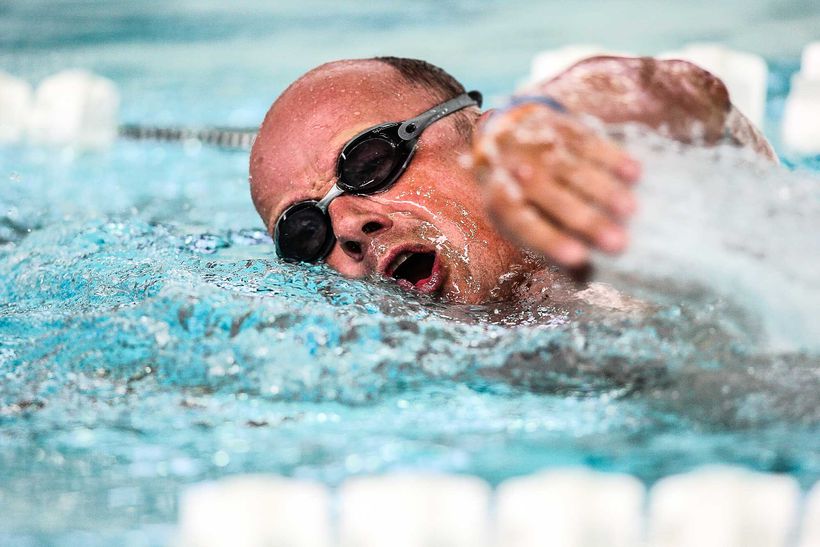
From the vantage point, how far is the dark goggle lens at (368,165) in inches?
73.8

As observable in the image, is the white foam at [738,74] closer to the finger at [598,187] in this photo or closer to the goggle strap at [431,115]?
the goggle strap at [431,115]

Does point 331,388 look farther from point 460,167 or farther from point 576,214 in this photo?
point 460,167

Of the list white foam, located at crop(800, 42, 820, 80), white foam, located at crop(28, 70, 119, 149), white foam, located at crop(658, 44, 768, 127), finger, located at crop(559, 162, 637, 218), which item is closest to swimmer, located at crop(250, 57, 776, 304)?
finger, located at crop(559, 162, 637, 218)

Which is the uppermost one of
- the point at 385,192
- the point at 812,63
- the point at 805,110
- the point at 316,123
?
the point at 812,63

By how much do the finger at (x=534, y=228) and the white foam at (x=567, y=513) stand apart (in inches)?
10.0

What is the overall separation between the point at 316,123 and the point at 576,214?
98 centimetres

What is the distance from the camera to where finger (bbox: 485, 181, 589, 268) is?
1080 millimetres

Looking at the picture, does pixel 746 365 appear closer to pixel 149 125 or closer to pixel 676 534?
pixel 676 534

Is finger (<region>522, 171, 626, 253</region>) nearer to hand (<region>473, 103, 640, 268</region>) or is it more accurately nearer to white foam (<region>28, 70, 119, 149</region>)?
hand (<region>473, 103, 640, 268</region>)

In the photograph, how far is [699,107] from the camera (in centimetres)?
132

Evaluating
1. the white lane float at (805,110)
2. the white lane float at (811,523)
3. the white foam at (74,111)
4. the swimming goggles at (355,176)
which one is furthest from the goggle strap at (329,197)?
the white foam at (74,111)

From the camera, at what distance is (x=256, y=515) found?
3.52 ft

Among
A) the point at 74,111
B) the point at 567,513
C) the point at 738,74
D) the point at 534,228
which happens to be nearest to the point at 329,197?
the point at 534,228

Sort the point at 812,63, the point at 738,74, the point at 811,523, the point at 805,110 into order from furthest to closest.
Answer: the point at 812,63 → the point at 805,110 → the point at 738,74 → the point at 811,523
